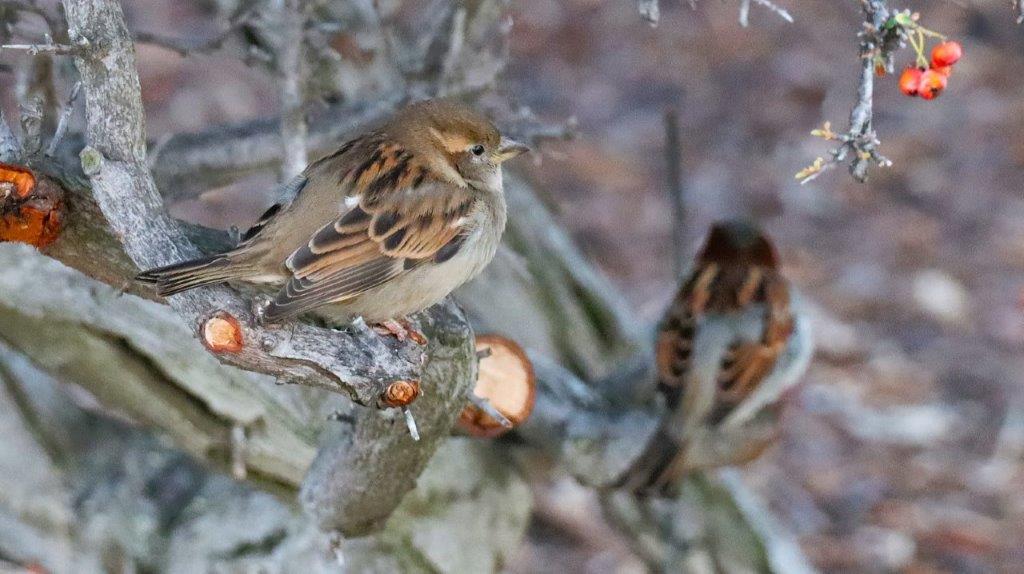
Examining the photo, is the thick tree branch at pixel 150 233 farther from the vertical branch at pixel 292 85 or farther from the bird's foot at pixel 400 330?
the vertical branch at pixel 292 85

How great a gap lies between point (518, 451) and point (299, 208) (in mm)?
1905

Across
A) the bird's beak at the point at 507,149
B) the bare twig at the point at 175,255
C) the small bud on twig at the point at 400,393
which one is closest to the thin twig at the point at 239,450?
the bare twig at the point at 175,255

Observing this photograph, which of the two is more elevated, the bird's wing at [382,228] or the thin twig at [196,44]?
the bird's wing at [382,228]

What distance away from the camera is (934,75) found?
2.88m

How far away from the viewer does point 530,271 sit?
18.5ft

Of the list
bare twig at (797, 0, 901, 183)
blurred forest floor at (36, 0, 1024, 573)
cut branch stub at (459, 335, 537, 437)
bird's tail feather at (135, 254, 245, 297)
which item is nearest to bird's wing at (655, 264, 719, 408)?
cut branch stub at (459, 335, 537, 437)

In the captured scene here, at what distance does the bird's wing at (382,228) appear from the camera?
327 centimetres

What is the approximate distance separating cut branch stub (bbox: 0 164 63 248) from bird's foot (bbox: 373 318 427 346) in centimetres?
80

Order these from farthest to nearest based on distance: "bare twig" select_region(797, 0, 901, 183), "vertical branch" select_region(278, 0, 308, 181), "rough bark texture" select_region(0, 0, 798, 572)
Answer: "vertical branch" select_region(278, 0, 308, 181), "rough bark texture" select_region(0, 0, 798, 572), "bare twig" select_region(797, 0, 901, 183)

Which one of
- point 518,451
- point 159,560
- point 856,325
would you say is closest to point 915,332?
A: point 856,325

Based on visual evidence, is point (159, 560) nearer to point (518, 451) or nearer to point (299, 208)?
point (518, 451)

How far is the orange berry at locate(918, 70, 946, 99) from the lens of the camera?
113 inches

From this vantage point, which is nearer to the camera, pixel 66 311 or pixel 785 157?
pixel 66 311

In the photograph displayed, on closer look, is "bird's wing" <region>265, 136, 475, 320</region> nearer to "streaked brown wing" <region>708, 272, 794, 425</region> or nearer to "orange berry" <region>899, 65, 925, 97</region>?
"orange berry" <region>899, 65, 925, 97</region>
